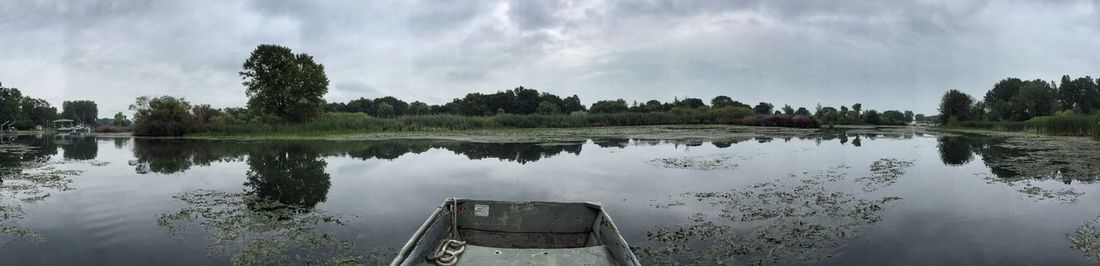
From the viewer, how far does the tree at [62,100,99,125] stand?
11693 cm

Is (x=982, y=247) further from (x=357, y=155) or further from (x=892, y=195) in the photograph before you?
(x=357, y=155)

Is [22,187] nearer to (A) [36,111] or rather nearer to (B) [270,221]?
(B) [270,221]

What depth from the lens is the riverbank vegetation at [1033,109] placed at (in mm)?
34812

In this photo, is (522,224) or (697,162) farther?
(697,162)

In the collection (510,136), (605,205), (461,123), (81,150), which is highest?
(461,123)

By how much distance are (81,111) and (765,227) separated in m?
153

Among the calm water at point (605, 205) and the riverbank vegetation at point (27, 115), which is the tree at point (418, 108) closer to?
the riverbank vegetation at point (27, 115)

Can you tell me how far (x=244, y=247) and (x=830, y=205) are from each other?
8763 mm

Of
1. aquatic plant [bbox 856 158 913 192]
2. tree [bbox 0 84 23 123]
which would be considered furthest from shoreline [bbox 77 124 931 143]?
tree [bbox 0 84 23 123]

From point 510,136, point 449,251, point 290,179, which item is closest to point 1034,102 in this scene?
point 510,136

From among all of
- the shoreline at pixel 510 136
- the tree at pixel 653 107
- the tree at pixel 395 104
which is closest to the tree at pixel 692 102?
the tree at pixel 653 107

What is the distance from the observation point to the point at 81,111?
12256cm

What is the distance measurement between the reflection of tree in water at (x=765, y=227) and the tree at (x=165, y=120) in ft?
141

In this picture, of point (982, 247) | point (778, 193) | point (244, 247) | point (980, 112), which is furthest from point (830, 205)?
point (980, 112)
